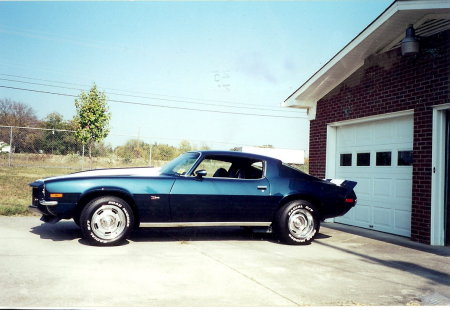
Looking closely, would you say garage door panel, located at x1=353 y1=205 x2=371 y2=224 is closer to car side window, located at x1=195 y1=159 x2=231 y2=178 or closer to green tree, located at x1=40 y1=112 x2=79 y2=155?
car side window, located at x1=195 y1=159 x2=231 y2=178

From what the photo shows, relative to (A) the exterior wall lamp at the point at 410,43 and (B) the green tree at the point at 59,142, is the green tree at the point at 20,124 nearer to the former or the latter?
(B) the green tree at the point at 59,142

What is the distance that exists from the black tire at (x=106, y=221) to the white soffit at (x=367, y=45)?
5507mm

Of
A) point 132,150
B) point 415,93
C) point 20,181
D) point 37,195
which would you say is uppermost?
point 415,93

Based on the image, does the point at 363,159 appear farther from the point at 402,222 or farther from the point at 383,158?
the point at 402,222

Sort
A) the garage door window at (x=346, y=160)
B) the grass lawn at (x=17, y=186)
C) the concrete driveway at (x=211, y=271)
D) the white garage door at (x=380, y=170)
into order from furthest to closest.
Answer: the garage door window at (x=346, y=160), the grass lawn at (x=17, y=186), the white garage door at (x=380, y=170), the concrete driveway at (x=211, y=271)

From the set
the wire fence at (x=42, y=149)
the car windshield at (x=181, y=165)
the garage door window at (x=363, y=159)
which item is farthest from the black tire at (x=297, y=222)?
the wire fence at (x=42, y=149)

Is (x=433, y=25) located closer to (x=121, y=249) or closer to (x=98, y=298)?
(x=121, y=249)

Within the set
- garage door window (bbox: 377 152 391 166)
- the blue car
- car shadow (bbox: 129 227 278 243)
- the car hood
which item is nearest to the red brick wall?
garage door window (bbox: 377 152 391 166)

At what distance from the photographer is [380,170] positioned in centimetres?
868

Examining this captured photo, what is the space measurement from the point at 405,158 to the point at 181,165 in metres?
4.40

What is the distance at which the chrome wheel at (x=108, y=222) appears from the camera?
5.92 meters

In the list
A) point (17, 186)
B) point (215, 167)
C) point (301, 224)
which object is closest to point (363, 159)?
point (301, 224)

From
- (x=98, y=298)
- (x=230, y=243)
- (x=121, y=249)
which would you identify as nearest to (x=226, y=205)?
(x=230, y=243)

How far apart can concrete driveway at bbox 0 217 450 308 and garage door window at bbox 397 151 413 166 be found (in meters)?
1.58
